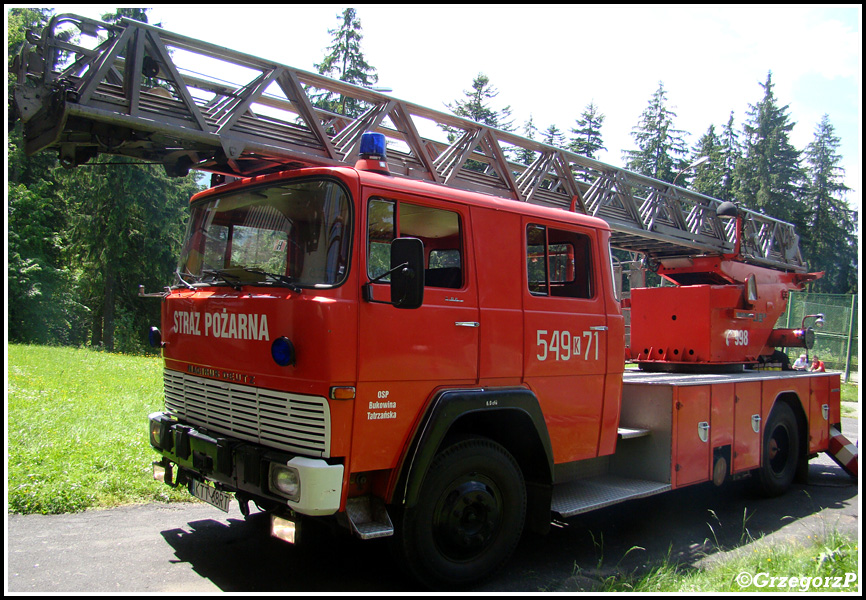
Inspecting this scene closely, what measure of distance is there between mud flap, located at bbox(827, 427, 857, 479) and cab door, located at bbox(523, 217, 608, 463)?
5008mm

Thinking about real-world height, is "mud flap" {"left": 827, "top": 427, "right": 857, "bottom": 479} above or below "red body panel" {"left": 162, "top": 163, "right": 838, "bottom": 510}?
below

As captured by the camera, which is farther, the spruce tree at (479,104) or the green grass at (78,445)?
the spruce tree at (479,104)

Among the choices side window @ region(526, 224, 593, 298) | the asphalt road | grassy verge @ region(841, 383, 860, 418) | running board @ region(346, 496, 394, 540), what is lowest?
grassy verge @ region(841, 383, 860, 418)

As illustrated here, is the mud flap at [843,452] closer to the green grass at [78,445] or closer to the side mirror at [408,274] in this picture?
the side mirror at [408,274]

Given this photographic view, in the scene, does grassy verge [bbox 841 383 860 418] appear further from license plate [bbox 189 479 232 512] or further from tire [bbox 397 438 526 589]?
license plate [bbox 189 479 232 512]

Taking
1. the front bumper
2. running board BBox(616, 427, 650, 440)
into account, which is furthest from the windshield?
running board BBox(616, 427, 650, 440)

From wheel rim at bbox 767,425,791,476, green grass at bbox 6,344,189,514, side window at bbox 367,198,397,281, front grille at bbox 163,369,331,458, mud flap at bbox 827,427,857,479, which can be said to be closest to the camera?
front grille at bbox 163,369,331,458

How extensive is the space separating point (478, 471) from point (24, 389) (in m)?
9.34

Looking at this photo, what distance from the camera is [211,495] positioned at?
428 cm

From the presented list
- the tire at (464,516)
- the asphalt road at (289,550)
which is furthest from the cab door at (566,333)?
the asphalt road at (289,550)

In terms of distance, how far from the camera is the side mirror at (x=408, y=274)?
3.60 m

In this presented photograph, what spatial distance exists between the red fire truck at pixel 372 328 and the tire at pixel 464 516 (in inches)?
0.6

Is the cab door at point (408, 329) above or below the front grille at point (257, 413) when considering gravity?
above

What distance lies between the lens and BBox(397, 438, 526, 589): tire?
391 cm
